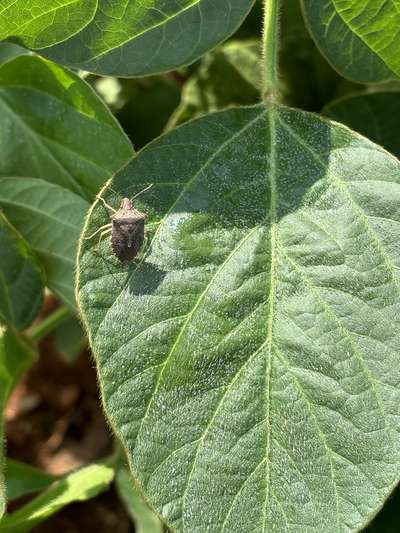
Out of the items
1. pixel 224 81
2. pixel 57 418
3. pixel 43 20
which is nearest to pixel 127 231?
pixel 43 20

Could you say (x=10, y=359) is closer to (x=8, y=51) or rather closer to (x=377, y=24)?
(x=8, y=51)

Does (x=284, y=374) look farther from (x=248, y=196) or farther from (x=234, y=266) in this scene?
(x=248, y=196)

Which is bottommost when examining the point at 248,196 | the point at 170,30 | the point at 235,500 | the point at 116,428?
the point at 235,500

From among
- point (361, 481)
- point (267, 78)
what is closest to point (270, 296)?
point (361, 481)

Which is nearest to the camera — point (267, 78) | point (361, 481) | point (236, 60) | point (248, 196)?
point (361, 481)

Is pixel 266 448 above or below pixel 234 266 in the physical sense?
below

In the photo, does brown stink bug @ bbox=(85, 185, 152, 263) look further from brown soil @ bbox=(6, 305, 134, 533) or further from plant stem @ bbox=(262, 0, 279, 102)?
brown soil @ bbox=(6, 305, 134, 533)

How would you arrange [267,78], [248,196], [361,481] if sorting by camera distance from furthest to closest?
[267,78], [248,196], [361,481]

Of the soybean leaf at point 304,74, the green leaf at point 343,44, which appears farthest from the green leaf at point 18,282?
the soybean leaf at point 304,74
